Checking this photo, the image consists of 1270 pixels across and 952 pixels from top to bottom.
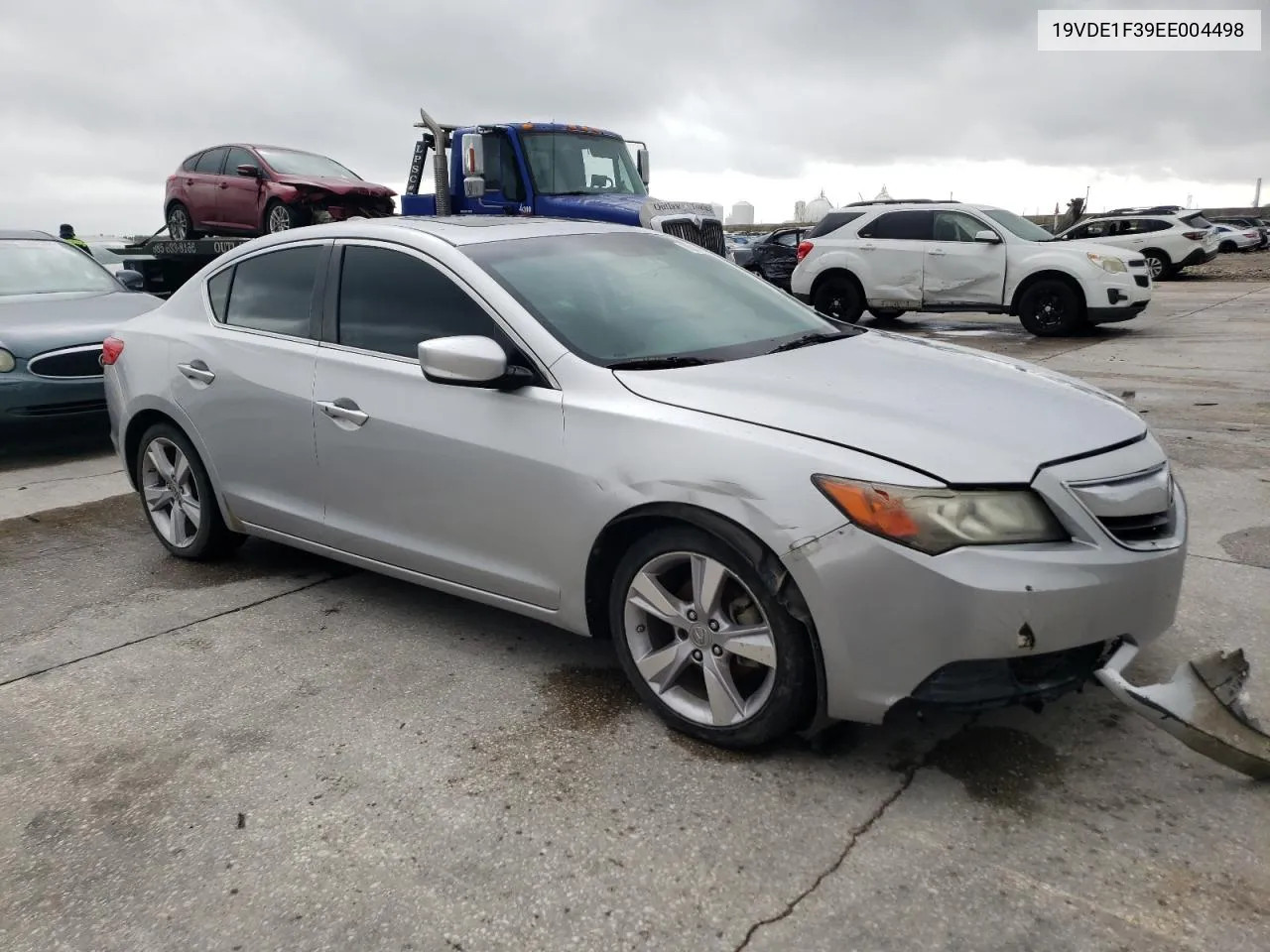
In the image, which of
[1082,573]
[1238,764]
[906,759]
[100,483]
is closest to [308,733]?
[906,759]

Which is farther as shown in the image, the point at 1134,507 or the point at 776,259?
the point at 776,259

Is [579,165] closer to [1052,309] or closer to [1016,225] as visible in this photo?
[1016,225]

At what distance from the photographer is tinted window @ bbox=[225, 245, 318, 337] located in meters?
4.29

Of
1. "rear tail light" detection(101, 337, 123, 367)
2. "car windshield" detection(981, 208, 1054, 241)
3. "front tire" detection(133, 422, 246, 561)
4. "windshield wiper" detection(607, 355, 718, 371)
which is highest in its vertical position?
"car windshield" detection(981, 208, 1054, 241)

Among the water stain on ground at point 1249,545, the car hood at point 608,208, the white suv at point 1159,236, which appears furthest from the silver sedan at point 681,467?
the white suv at point 1159,236

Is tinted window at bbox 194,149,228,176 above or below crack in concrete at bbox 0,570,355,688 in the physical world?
above

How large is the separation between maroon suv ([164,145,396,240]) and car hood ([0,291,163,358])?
4.72m

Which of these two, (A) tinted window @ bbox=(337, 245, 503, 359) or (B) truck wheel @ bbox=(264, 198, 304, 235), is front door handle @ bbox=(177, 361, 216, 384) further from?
(B) truck wheel @ bbox=(264, 198, 304, 235)

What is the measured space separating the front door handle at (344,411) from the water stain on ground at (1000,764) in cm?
226

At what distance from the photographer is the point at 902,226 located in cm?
1416

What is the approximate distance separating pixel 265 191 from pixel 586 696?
11.8 meters

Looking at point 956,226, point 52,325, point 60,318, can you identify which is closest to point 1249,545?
point 52,325

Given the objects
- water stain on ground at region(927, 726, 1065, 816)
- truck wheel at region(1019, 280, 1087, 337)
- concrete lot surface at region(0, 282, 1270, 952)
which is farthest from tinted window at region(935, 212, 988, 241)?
water stain on ground at region(927, 726, 1065, 816)

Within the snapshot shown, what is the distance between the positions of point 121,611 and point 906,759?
3227 millimetres
